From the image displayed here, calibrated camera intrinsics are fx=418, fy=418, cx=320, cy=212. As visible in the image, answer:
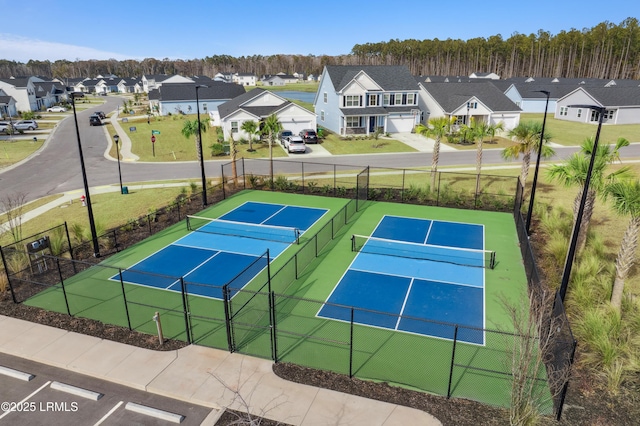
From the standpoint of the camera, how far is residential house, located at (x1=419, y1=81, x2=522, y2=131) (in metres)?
56.4

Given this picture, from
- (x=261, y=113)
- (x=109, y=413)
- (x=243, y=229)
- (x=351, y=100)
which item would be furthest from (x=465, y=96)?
(x=109, y=413)

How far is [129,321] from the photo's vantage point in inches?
541

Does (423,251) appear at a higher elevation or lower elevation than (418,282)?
higher

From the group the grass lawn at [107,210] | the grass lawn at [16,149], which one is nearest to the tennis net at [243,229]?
the grass lawn at [107,210]

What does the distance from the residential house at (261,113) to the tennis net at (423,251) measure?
3193 cm

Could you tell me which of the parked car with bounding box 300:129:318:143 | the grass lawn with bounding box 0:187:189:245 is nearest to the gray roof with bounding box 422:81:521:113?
the parked car with bounding box 300:129:318:143

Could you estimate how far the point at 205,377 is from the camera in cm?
1180

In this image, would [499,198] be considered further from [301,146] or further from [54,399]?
[54,399]

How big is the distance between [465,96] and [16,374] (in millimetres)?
57796

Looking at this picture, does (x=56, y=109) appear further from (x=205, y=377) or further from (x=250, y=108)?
(x=205, y=377)

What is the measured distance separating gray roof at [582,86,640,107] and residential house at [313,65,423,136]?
31.2 meters

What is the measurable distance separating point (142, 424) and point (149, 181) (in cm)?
2808

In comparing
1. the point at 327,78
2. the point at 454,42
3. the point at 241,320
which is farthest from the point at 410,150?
the point at 454,42

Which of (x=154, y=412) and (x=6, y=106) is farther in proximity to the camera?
(x=6, y=106)
